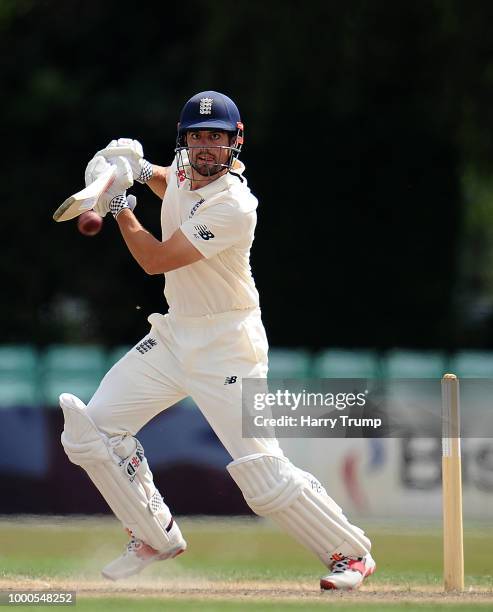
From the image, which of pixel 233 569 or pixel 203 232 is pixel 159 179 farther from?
pixel 233 569

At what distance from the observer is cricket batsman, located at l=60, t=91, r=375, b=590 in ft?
16.3

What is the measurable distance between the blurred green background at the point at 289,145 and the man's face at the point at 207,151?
827 cm

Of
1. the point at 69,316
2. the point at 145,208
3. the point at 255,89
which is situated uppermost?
the point at 255,89

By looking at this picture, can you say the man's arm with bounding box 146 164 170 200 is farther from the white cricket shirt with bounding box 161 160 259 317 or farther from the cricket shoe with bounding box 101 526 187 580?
the cricket shoe with bounding box 101 526 187 580

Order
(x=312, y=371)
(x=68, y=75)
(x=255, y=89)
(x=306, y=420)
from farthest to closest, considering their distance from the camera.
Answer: (x=68, y=75) < (x=255, y=89) < (x=312, y=371) < (x=306, y=420)

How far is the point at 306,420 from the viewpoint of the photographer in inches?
231

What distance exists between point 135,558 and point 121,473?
34 cm

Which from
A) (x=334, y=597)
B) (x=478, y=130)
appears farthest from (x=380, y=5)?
(x=334, y=597)

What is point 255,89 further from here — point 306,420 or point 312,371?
point 306,420

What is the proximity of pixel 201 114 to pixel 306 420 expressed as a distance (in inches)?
55.9

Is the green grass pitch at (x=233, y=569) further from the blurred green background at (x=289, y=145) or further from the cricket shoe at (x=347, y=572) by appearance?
the blurred green background at (x=289, y=145)

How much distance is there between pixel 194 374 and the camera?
506 centimetres

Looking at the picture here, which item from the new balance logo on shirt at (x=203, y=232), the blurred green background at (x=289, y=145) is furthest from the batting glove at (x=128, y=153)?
the blurred green background at (x=289, y=145)

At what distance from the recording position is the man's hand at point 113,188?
16.4ft
